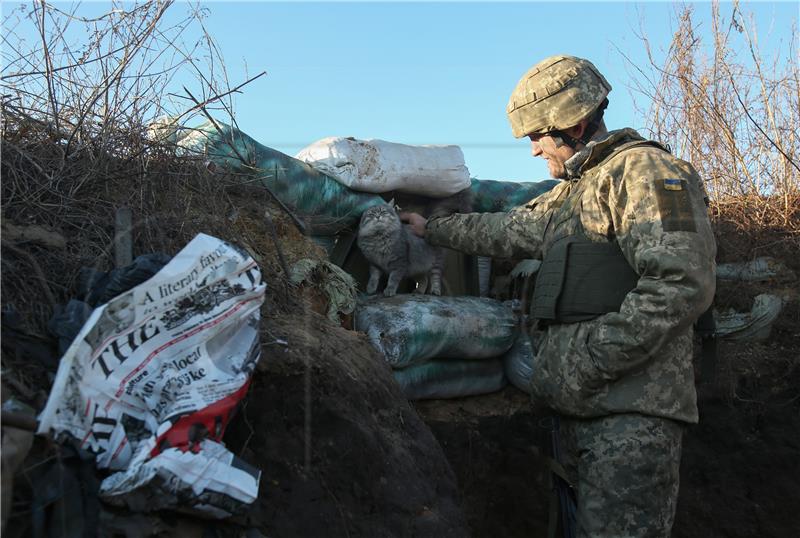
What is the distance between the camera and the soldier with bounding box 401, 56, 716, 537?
2.25 meters

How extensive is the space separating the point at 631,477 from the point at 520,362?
139 cm

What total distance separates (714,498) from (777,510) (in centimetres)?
32

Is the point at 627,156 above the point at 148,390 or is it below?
above

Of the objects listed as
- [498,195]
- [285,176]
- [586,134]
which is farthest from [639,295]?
[498,195]

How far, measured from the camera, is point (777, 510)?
3.86 metres

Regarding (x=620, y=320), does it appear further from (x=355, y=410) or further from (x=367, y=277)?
(x=367, y=277)

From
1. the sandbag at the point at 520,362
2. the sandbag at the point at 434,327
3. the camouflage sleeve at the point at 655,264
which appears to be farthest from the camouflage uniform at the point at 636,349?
the sandbag at the point at 520,362

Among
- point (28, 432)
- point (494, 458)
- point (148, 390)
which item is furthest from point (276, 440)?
point (494, 458)

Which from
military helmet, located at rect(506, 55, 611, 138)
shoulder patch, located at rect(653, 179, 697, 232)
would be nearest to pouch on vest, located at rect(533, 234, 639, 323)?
shoulder patch, located at rect(653, 179, 697, 232)

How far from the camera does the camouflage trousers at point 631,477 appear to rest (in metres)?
2.33

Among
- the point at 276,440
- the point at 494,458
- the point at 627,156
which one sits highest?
the point at 627,156

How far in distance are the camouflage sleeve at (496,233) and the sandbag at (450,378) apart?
0.66 m

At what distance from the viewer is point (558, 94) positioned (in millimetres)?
2666

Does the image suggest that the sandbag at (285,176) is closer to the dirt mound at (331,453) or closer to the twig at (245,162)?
the twig at (245,162)
